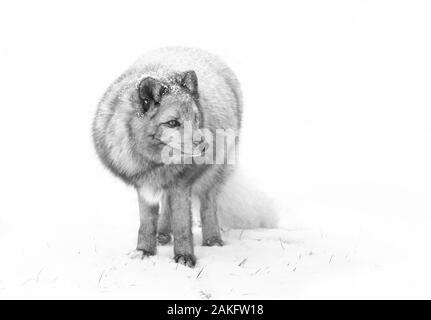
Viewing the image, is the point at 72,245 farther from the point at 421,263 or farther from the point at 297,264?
the point at 421,263

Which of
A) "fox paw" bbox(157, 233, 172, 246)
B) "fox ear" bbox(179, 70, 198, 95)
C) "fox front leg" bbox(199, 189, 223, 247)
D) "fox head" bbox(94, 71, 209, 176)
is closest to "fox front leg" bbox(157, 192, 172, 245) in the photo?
"fox paw" bbox(157, 233, 172, 246)

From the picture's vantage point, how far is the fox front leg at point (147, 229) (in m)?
6.13

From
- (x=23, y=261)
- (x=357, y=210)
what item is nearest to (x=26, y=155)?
(x=23, y=261)

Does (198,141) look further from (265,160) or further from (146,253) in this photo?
(265,160)

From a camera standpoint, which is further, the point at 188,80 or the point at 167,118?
the point at 188,80

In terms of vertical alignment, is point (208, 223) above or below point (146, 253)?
above

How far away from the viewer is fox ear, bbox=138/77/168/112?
5289 millimetres

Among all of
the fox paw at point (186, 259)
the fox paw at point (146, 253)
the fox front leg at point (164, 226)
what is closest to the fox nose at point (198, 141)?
the fox paw at point (186, 259)

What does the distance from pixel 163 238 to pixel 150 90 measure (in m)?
2.33

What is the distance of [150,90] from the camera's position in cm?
534

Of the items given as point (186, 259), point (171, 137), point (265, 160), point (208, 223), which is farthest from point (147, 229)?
point (265, 160)

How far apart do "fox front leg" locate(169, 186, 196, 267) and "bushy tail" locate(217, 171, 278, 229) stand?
1606 millimetres

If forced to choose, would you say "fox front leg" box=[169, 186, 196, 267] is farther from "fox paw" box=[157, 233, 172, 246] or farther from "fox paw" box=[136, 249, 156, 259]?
"fox paw" box=[157, 233, 172, 246]

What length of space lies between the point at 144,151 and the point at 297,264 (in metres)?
2.19
